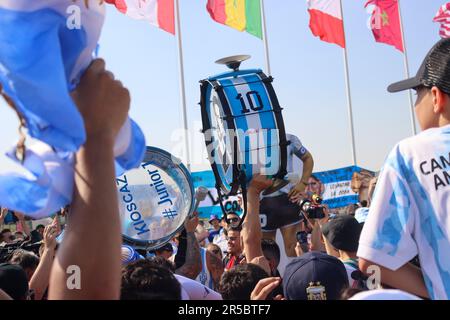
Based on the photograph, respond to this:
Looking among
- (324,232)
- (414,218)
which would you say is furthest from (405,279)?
(324,232)

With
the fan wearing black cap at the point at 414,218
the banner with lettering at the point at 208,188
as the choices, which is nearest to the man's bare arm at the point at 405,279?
the fan wearing black cap at the point at 414,218

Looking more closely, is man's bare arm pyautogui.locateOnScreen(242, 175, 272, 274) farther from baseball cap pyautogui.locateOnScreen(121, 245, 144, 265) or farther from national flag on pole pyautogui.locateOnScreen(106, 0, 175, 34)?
national flag on pole pyautogui.locateOnScreen(106, 0, 175, 34)

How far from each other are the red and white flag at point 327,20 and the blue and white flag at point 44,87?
16490 millimetres

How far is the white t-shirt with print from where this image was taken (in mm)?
1768

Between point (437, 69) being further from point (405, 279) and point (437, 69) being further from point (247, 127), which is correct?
point (247, 127)

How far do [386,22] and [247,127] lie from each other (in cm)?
1593

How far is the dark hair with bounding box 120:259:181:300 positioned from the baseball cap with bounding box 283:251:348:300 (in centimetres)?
74

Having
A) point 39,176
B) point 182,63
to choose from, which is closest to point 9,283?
point 39,176

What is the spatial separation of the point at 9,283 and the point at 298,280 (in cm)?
155

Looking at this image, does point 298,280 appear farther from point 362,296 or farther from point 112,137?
point 112,137

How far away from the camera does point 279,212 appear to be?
242 inches

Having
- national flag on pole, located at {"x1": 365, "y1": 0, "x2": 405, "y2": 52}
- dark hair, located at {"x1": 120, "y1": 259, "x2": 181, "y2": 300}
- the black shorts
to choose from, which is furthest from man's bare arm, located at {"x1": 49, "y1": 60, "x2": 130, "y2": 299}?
national flag on pole, located at {"x1": 365, "y1": 0, "x2": 405, "y2": 52}

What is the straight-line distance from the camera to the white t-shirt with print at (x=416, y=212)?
5.80 ft

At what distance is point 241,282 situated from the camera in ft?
8.91
